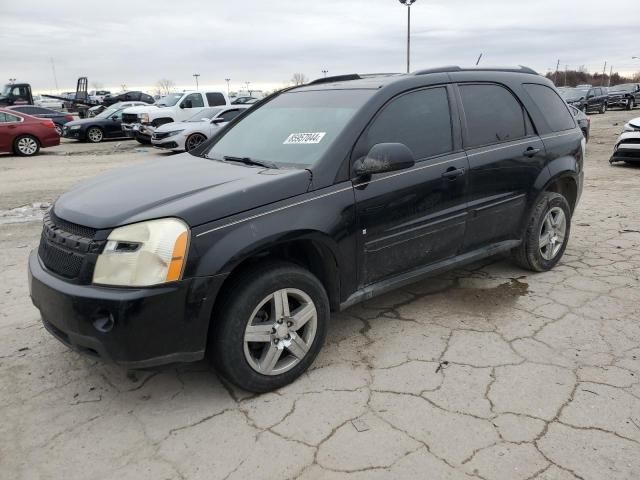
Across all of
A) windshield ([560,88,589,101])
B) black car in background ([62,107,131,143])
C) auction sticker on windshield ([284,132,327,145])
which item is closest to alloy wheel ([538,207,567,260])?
auction sticker on windshield ([284,132,327,145])

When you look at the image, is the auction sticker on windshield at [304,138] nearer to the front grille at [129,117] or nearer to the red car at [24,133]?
the red car at [24,133]

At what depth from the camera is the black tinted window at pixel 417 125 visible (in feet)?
10.7

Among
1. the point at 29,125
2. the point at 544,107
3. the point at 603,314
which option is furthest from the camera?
the point at 29,125

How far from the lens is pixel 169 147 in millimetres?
14133

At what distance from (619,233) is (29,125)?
15855mm

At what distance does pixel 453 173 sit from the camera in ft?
11.6

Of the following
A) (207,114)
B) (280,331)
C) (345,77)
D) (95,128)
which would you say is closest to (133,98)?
(95,128)

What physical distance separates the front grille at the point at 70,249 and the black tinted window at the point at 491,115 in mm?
2649

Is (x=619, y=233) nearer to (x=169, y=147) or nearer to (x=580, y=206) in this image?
(x=580, y=206)

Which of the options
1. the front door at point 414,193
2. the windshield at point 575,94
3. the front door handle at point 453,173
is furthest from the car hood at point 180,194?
the windshield at point 575,94

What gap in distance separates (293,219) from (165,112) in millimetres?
15465

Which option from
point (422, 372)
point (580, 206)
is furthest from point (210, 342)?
point (580, 206)

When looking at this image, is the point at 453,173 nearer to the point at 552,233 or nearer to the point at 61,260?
the point at 552,233

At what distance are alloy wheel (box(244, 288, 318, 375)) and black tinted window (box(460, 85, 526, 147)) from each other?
71.8 inches
